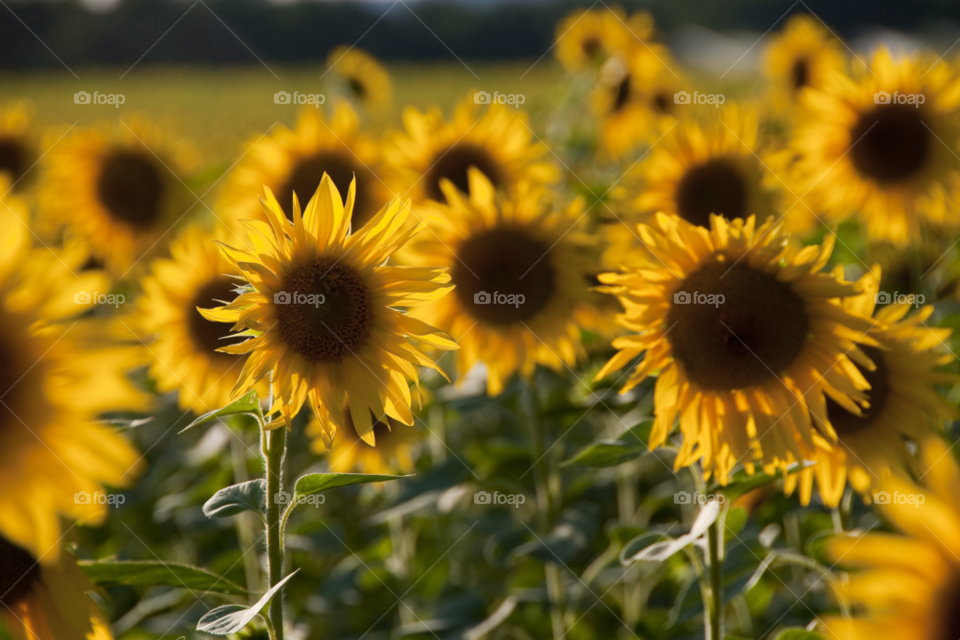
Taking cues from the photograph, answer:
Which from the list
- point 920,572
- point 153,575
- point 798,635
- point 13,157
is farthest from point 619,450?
point 13,157

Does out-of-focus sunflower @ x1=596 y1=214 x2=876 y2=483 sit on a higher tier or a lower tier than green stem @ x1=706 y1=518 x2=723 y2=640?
higher

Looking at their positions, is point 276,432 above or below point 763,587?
above

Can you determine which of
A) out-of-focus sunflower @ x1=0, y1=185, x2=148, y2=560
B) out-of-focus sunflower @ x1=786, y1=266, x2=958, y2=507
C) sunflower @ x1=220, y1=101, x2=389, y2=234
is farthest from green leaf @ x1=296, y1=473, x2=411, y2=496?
sunflower @ x1=220, y1=101, x2=389, y2=234

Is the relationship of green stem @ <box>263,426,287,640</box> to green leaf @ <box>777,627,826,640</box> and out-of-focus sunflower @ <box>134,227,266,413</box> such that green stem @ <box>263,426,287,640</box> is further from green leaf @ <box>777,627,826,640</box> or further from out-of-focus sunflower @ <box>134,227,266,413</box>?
out-of-focus sunflower @ <box>134,227,266,413</box>

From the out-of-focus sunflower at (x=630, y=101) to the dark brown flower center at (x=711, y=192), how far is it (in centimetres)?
185

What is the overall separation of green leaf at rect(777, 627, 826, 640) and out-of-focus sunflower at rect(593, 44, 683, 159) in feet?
13.2

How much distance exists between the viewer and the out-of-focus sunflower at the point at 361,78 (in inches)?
236

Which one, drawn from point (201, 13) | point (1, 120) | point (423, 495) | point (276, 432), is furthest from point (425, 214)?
point (201, 13)

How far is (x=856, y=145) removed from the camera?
10.7ft

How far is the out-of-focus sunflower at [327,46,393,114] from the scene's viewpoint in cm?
599

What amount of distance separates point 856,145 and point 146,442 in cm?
392

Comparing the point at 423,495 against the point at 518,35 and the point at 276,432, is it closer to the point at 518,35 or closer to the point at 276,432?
the point at 276,432

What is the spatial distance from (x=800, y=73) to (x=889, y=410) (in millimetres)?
4387

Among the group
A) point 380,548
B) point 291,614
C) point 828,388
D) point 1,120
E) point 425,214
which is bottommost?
point 291,614
